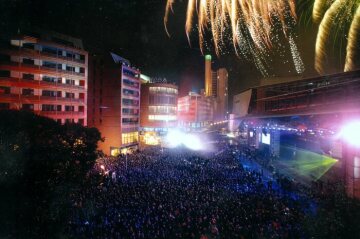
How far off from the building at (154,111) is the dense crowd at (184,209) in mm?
38656

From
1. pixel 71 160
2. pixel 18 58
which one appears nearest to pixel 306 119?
pixel 71 160

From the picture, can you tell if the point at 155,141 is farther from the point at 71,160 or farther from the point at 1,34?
the point at 71,160

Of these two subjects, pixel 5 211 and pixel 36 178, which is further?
pixel 36 178

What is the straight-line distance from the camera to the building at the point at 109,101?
150 feet

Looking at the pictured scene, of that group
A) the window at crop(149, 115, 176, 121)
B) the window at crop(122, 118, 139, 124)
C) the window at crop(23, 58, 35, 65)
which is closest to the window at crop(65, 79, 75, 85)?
the window at crop(23, 58, 35, 65)

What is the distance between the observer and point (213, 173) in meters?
22.0

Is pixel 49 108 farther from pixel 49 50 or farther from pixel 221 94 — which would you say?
pixel 221 94

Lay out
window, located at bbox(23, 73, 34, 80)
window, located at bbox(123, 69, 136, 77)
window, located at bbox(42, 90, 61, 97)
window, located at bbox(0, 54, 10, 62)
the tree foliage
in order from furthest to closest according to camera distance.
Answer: window, located at bbox(123, 69, 136, 77) < window, located at bbox(42, 90, 61, 97) < window, located at bbox(23, 73, 34, 80) < window, located at bbox(0, 54, 10, 62) < the tree foliage

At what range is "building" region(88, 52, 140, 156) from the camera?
45844 mm

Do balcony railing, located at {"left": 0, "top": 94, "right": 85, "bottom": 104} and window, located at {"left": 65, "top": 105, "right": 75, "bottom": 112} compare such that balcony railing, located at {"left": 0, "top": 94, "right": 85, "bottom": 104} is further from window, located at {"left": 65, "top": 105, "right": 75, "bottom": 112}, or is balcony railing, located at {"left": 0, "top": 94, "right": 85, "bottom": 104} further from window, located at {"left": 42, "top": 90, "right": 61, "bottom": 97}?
window, located at {"left": 65, "top": 105, "right": 75, "bottom": 112}

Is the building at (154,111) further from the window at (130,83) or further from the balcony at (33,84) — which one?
the balcony at (33,84)

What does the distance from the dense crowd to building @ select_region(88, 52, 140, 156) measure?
84.3ft

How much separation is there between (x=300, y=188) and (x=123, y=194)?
1223cm

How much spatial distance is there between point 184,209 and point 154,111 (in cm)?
4851
